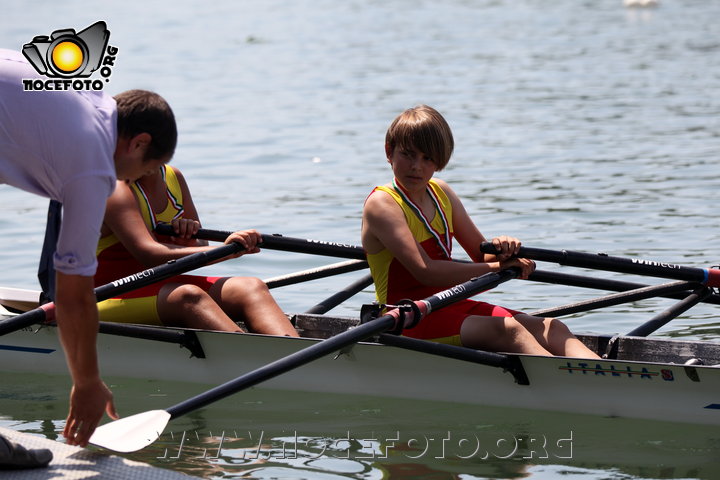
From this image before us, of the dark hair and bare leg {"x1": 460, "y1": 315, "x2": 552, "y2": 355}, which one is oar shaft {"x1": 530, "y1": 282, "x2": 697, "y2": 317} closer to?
bare leg {"x1": 460, "y1": 315, "x2": 552, "y2": 355}

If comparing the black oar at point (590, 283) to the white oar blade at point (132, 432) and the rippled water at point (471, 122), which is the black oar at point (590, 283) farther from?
the white oar blade at point (132, 432)

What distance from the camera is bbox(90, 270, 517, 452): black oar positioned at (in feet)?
15.4

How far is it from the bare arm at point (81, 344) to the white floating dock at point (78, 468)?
1.84ft

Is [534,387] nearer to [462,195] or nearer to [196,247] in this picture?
[196,247]

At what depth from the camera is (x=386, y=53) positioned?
23.2 meters

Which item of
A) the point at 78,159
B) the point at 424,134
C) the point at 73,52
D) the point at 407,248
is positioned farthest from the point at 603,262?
the point at 78,159

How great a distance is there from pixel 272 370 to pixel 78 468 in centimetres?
93

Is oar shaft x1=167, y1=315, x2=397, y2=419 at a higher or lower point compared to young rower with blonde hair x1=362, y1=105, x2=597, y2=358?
lower

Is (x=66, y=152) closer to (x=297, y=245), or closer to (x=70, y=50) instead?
(x=70, y=50)

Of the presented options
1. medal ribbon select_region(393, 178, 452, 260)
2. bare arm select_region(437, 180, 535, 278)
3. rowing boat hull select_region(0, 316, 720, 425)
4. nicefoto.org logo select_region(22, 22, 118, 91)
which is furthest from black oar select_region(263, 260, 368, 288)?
nicefoto.org logo select_region(22, 22, 118, 91)

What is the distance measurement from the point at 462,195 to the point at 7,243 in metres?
4.54

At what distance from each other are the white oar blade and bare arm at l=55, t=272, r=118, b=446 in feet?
2.72

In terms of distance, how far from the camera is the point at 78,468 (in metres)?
4.43

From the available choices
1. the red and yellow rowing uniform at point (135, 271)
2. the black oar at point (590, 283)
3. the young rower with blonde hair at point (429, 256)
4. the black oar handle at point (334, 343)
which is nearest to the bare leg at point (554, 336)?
the young rower with blonde hair at point (429, 256)
